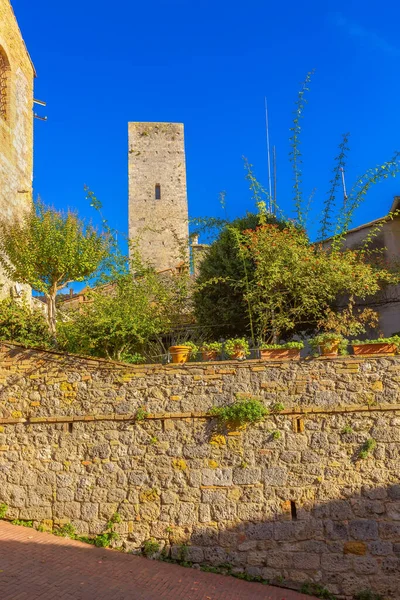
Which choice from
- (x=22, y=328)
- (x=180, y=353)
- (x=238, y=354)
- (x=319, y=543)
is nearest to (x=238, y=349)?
(x=238, y=354)

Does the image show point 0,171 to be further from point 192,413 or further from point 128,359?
point 192,413

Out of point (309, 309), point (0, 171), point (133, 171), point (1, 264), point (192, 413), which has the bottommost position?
point (192, 413)

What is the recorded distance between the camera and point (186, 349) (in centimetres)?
845

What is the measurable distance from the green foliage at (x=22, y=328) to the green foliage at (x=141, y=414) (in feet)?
9.15

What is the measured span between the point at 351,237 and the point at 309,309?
369 cm

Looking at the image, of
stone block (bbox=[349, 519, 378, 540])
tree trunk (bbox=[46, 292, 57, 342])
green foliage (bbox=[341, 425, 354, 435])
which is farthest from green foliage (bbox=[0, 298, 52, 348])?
stone block (bbox=[349, 519, 378, 540])

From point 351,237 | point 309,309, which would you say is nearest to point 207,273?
point 309,309

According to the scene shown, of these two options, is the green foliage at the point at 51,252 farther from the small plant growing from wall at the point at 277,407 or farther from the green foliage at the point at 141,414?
the small plant growing from wall at the point at 277,407

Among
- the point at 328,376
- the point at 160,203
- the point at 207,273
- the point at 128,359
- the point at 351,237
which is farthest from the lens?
the point at 160,203

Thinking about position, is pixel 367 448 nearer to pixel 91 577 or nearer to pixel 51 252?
pixel 91 577

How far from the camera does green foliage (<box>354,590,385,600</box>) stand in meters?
7.44

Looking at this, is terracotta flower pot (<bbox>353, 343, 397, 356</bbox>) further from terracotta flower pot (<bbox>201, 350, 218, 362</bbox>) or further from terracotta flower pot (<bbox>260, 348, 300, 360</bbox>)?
terracotta flower pot (<bbox>201, 350, 218, 362</bbox>)

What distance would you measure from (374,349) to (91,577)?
16.0 feet

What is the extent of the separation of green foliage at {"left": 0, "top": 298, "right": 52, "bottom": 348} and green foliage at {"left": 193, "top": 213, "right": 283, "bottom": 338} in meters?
3.40
